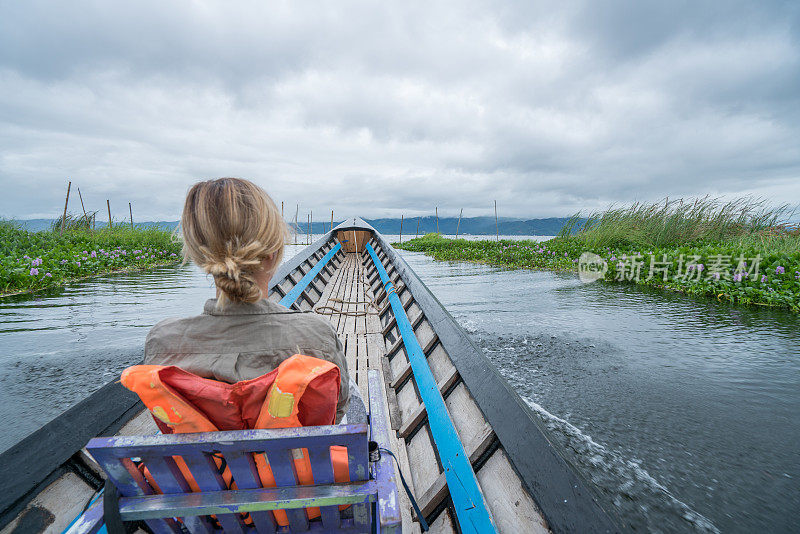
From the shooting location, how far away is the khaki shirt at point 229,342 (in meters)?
1.00

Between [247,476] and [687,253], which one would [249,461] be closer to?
[247,476]

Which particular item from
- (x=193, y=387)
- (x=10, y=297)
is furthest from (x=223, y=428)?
(x=10, y=297)

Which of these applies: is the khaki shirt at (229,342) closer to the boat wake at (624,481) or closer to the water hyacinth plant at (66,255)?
the boat wake at (624,481)

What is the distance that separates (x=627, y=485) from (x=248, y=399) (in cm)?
250

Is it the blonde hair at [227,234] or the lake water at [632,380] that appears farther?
the lake water at [632,380]

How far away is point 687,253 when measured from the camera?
25.5ft

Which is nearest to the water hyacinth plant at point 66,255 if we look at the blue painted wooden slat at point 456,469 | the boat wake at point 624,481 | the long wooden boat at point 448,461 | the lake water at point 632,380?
the lake water at point 632,380

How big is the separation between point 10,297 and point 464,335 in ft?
27.5

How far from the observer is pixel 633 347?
170 inches

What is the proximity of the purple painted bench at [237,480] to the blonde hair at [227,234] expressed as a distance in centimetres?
36

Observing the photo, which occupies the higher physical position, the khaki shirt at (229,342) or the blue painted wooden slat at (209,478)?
the khaki shirt at (229,342)

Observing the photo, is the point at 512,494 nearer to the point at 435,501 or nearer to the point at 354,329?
the point at 435,501
